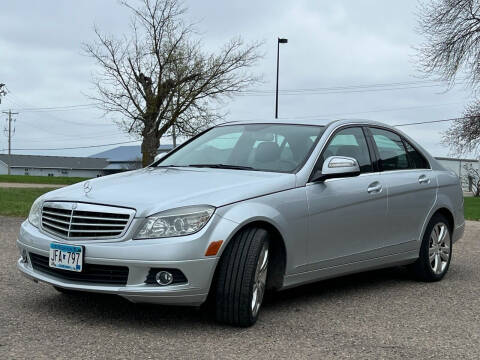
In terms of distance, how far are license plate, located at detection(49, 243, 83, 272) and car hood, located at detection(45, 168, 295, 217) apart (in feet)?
1.10

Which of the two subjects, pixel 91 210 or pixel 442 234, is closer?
pixel 91 210

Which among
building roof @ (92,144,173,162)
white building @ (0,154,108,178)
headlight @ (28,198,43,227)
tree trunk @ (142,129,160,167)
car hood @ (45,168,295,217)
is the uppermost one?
car hood @ (45,168,295,217)

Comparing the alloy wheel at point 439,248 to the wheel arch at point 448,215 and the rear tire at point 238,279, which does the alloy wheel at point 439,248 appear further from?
the rear tire at point 238,279

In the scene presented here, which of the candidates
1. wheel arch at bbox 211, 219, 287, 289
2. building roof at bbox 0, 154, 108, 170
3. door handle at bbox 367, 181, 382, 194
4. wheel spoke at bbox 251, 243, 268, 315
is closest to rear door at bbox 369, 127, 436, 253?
door handle at bbox 367, 181, 382, 194

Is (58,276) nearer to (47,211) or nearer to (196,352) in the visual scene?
(47,211)

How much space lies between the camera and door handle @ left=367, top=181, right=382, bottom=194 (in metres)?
5.71

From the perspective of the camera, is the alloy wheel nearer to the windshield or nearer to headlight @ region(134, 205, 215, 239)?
the windshield

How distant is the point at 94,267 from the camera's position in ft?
14.2

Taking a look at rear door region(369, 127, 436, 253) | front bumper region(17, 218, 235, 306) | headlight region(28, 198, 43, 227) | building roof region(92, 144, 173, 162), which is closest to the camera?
front bumper region(17, 218, 235, 306)

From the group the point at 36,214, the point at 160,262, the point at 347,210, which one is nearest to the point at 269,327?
the point at 160,262

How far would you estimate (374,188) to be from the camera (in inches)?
227

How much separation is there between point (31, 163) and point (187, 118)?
263 ft

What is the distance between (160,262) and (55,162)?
354 ft

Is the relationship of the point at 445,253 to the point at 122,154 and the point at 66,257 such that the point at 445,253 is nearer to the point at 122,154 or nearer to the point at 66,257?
the point at 66,257
